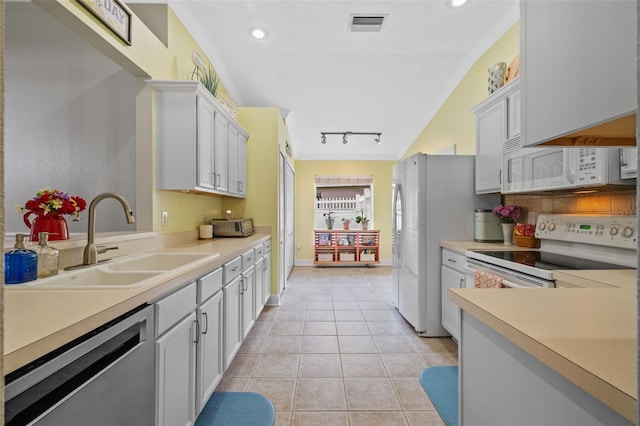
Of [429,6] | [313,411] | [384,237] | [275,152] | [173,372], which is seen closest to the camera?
[173,372]

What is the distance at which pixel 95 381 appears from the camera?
830 mm

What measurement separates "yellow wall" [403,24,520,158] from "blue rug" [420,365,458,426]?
2.45 metres

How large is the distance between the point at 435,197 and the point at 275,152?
2.07 m

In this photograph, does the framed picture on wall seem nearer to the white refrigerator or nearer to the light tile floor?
the light tile floor

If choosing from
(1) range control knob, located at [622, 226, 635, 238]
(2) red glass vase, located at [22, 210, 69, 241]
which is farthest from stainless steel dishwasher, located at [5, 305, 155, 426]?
(1) range control knob, located at [622, 226, 635, 238]

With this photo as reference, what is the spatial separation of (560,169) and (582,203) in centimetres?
39

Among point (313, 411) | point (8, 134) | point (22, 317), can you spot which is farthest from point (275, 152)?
point (22, 317)

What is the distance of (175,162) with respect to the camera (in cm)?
229

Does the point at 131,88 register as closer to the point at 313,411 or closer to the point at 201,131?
the point at 201,131

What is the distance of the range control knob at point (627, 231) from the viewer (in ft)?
5.06

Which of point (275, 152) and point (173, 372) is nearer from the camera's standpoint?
point (173, 372)

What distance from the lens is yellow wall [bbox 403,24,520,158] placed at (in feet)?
9.45

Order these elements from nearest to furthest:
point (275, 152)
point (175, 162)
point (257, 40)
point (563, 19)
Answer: point (563, 19), point (175, 162), point (257, 40), point (275, 152)

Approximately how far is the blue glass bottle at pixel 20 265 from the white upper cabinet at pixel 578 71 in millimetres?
1752
